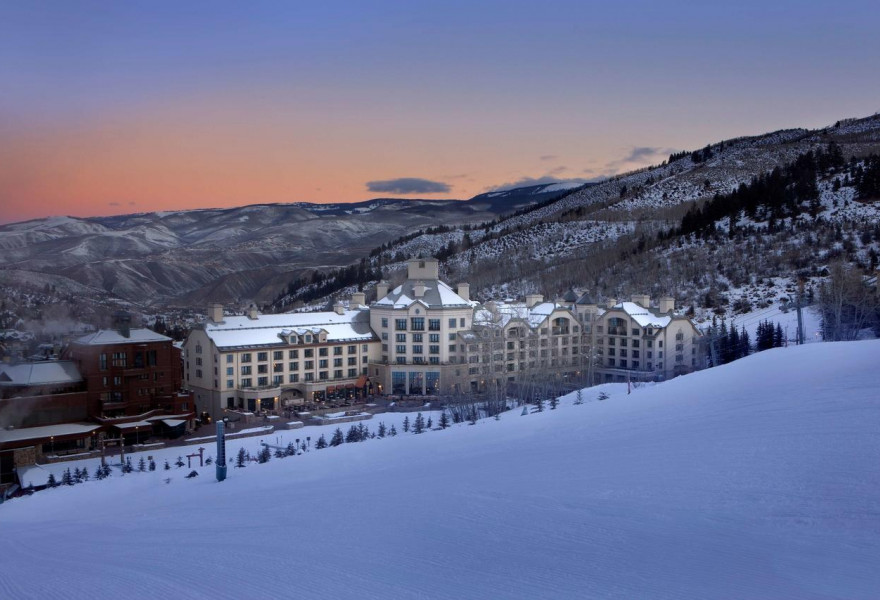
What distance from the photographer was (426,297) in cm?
5688

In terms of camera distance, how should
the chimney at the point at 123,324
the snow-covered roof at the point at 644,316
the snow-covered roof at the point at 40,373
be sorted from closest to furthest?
the snow-covered roof at the point at 40,373, the chimney at the point at 123,324, the snow-covered roof at the point at 644,316

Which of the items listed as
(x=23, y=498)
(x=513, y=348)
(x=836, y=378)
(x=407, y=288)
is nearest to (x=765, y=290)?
(x=513, y=348)

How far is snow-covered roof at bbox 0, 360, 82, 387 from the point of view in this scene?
3875cm

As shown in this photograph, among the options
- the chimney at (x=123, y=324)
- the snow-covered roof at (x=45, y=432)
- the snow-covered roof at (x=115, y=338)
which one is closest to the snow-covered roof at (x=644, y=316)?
the snow-covered roof at (x=115, y=338)

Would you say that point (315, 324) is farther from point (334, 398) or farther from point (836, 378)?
point (836, 378)

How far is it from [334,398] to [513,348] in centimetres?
1440

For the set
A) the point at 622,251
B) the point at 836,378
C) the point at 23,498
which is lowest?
the point at 23,498

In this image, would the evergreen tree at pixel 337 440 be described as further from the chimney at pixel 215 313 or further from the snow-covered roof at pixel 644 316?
the snow-covered roof at pixel 644 316

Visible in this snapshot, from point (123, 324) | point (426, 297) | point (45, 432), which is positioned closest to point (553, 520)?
point (45, 432)

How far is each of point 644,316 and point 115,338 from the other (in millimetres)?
37817

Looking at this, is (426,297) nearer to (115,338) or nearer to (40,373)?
(115,338)

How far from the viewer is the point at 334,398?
173ft

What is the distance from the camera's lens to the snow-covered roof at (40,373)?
38.8m

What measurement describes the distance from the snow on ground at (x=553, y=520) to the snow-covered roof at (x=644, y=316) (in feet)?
107
